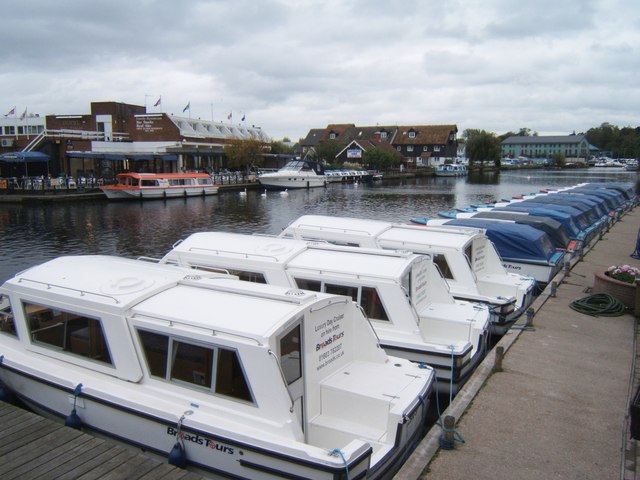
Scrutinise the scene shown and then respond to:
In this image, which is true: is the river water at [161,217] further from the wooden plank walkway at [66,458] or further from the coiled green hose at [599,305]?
the coiled green hose at [599,305]

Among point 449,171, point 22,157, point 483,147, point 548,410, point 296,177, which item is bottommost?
point 548,410

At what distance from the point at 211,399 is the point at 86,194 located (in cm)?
4914

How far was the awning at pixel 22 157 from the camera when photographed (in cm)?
5588

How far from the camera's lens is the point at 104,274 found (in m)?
8.97

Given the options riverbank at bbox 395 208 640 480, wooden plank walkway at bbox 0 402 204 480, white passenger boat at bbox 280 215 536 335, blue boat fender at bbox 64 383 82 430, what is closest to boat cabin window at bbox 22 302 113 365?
blue boat fender at bbox 64 383 82 430

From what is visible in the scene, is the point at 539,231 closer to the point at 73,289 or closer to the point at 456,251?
the point at 456,251

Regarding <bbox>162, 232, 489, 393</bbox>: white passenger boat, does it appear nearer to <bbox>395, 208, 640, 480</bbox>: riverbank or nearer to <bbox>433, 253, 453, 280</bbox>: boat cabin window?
<bbox>395, 208, 640, 480</bbox>: riverbank

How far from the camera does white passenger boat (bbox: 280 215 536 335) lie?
1359 centimetres

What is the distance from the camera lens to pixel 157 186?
176ft

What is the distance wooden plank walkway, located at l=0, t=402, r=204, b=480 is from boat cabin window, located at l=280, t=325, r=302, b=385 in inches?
67.1

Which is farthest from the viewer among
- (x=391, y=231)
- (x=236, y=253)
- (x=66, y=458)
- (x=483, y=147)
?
(x=483, y=147)

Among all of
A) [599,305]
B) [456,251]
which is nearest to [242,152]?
[456,251]

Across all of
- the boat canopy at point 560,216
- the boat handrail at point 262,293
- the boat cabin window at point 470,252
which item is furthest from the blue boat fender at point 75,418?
the boat canopy at point 560,216

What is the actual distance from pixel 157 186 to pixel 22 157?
16.5 metres
